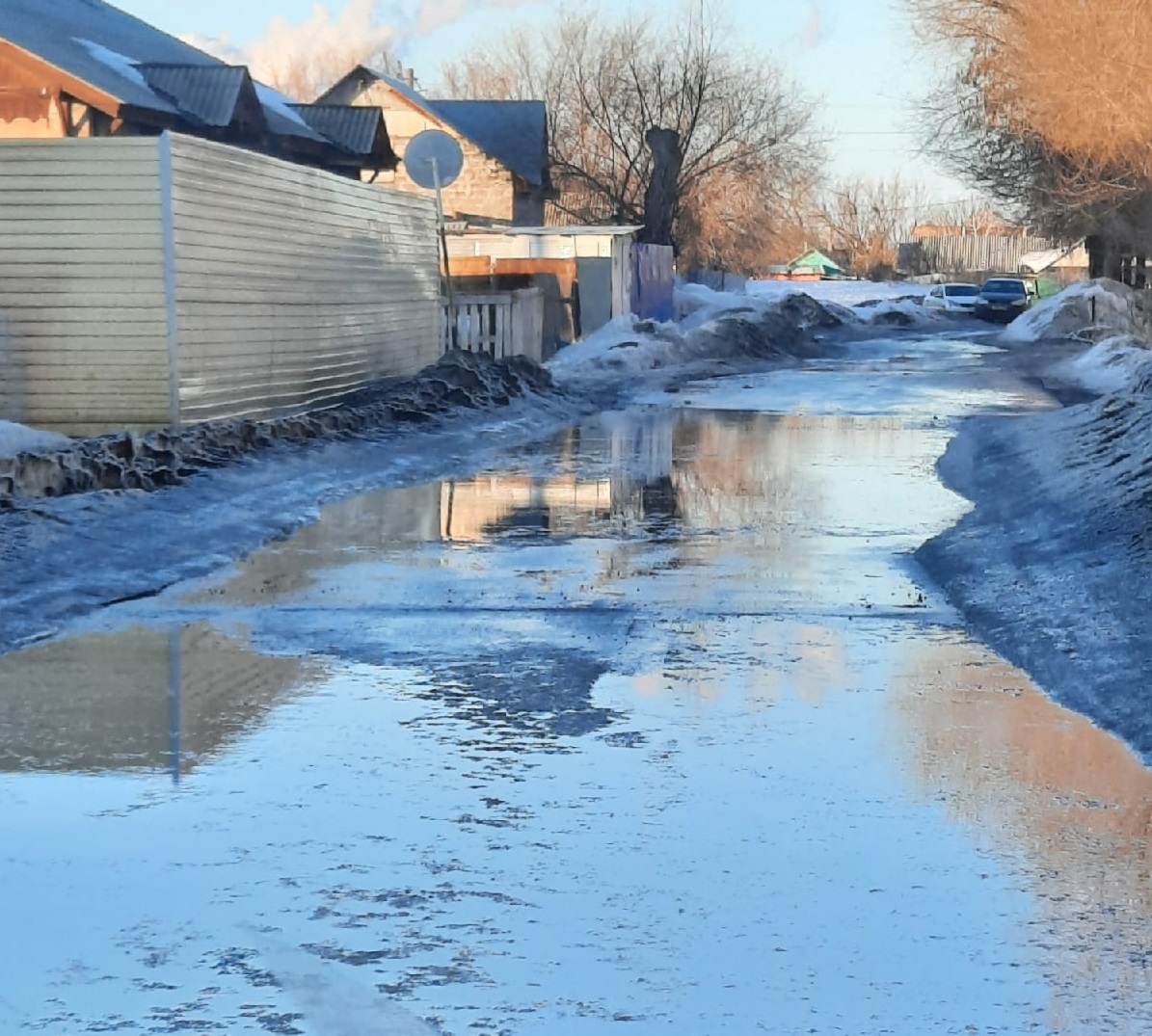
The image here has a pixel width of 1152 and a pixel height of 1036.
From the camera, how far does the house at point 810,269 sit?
128m

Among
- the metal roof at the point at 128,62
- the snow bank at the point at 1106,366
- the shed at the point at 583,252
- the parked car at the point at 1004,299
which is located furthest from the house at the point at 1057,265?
the metal roof at the point at 128,62

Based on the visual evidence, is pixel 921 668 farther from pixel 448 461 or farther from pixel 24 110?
pixel 24 110

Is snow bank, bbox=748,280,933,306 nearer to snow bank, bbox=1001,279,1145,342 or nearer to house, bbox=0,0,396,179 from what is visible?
snow bank, bbox=1001,279,1145,342

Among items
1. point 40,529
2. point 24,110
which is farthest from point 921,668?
point 24,110

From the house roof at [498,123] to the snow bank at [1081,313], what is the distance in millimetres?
16974

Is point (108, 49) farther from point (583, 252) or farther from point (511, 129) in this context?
point (511, 129)

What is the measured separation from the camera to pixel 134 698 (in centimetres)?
725

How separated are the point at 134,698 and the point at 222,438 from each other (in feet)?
23.2

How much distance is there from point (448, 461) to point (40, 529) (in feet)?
21.6

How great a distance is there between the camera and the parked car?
60.0m

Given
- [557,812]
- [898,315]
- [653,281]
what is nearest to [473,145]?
[653,281]

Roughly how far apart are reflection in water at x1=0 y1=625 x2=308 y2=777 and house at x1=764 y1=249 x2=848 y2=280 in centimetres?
11769

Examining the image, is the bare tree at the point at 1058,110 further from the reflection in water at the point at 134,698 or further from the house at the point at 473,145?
the reflection in water at the point at 134,698

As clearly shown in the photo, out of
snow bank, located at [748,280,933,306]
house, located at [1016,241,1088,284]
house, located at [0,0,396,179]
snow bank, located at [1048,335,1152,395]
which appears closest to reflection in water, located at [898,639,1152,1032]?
snow bank, located at [1048,335,1152,395]
